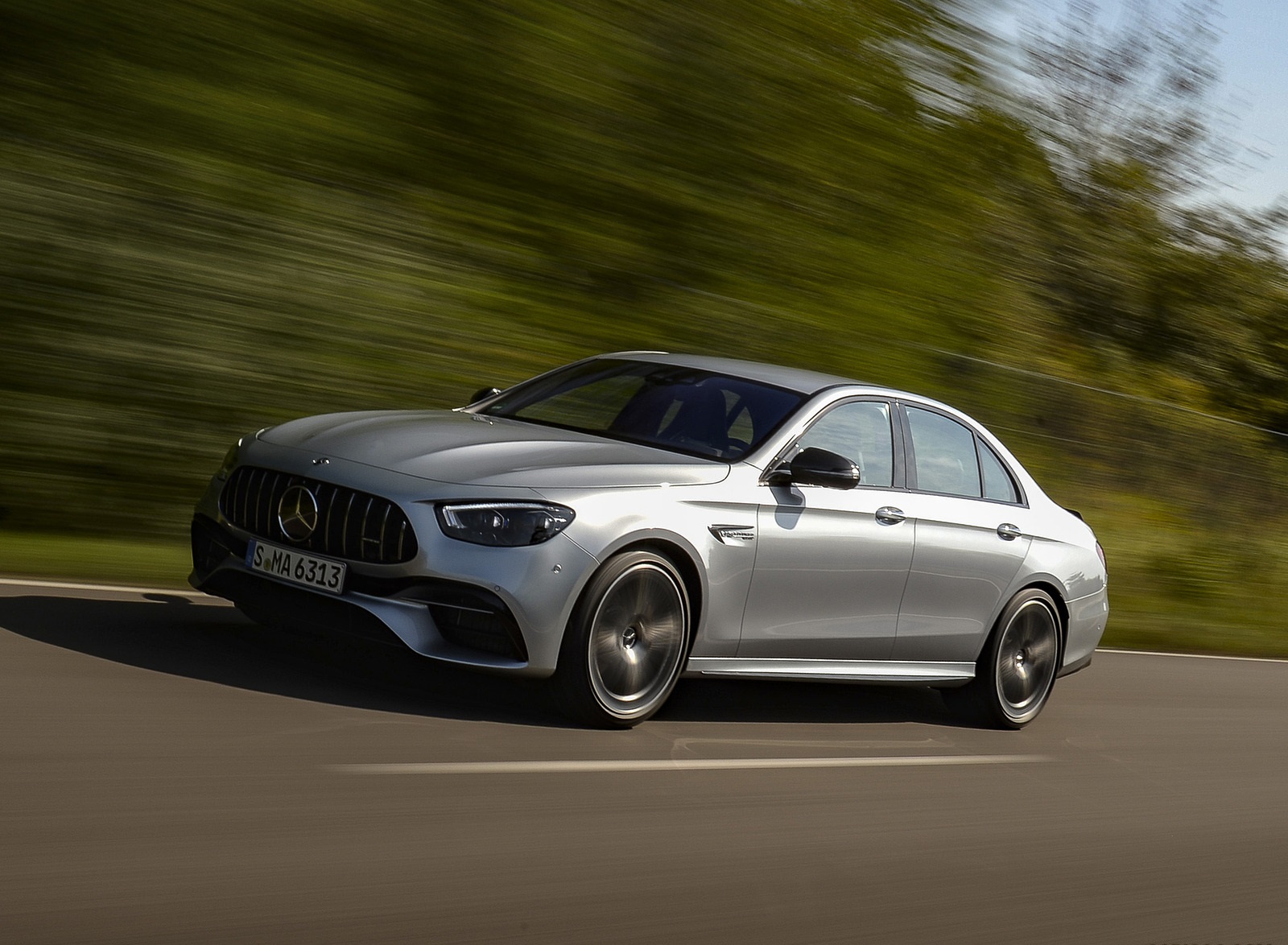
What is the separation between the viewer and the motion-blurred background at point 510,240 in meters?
8.91

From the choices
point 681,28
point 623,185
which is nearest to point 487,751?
point 623,185

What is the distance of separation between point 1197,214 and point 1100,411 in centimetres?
1369

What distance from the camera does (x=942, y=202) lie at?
15.6 metres

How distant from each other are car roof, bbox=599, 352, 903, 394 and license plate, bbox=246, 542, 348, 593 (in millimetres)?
2234

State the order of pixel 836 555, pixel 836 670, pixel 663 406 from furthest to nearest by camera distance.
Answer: pixel 663 406
pixel 836 670
pixel 836 555

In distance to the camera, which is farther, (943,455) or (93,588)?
(943,455)

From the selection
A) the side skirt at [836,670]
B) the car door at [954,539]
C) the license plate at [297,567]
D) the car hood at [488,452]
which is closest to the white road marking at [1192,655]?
the car door at [954,539]

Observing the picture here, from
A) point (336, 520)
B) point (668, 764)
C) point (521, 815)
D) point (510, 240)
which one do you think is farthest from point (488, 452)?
point (510, 240)

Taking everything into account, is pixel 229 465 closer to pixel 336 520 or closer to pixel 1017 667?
pixel 336 520

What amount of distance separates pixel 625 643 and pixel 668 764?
1.58 ft

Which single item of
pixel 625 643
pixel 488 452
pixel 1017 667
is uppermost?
pixel 488 452

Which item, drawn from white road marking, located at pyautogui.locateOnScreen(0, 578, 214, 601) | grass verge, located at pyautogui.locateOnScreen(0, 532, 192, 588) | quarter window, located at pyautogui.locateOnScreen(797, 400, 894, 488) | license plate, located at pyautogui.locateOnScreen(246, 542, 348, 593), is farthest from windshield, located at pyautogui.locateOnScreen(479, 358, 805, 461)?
grass verge, located at pyautogui.locateOnScreen(0, 532, 192, 588)

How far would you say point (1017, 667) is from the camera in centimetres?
777

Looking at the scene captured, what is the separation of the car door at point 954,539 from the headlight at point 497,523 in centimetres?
217
